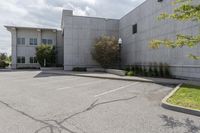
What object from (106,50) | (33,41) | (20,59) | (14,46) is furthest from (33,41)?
(106,50)

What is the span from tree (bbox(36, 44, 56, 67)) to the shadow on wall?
92.8 ft

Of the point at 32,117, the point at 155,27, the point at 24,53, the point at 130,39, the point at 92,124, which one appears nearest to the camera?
the point at 92,124

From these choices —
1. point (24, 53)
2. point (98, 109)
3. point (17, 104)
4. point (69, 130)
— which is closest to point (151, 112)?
point (98, 109)

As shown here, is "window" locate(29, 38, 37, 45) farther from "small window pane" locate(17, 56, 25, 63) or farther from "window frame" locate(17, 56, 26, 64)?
"small window pane" locate(17, 56, 25, 63)

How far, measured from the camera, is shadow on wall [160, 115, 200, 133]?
14.5 ft

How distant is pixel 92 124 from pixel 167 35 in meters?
14.2

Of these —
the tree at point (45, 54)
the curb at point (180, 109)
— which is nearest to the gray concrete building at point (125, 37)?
the tree at point (45, 54)

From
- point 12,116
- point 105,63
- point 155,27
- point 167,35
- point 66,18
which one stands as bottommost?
point 12,116

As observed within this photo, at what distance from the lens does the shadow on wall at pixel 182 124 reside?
4.43 meters

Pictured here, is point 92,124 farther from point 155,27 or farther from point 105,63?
point 105,63

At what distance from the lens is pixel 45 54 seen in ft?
101

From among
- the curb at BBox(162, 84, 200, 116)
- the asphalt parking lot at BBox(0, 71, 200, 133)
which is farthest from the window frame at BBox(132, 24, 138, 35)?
the curb at BBox(162, 84, 200, 116)

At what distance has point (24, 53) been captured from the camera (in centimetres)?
3509

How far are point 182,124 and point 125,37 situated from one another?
21839 mm
